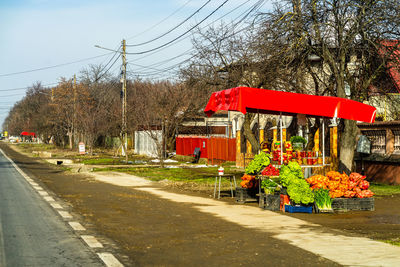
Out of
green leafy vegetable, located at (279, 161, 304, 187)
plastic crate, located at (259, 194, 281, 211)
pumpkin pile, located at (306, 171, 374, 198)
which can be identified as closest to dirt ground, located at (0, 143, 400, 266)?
pumpkin pile, located at (306, 171, 374, 198)

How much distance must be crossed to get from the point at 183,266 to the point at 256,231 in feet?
10.2

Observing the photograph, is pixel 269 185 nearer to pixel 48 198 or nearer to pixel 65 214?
pixel 65 214

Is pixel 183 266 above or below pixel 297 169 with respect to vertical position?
below

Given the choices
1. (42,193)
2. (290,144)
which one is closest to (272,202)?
(290,144)

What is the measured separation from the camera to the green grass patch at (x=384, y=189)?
18.0 m

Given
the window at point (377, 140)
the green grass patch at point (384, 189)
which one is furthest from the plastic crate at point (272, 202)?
the window at point (377, 140)

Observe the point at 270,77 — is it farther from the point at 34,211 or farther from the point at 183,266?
the point at 183,266

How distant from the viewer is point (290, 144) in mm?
15055

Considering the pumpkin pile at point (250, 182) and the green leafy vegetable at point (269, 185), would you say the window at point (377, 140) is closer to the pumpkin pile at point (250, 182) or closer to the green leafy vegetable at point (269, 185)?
the pumpkin pile at point (250, 182)

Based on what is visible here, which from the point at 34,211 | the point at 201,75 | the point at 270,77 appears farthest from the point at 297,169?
the point at 201,75

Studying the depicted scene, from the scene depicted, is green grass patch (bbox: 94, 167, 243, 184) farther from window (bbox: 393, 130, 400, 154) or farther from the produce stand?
the produce stand

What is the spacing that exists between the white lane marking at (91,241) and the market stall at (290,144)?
463cm

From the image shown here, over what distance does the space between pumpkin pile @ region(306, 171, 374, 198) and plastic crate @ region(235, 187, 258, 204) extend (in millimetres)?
1861

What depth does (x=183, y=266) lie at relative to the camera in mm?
7398
